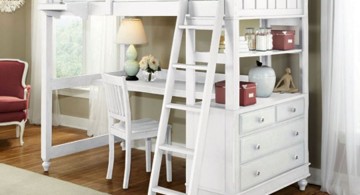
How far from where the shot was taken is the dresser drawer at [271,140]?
4.30 meters

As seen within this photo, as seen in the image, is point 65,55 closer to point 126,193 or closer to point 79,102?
point 79,102

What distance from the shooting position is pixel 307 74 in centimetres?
493

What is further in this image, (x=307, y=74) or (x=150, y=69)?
(x=150, y=69)

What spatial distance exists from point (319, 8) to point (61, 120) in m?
4.00

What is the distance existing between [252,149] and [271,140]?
289 millimetres

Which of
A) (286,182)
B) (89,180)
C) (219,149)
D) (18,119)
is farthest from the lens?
(18,119)

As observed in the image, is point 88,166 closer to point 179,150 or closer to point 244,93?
point 179,150

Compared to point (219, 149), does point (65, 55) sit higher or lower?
higher

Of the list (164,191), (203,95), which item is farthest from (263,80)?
(164,191)

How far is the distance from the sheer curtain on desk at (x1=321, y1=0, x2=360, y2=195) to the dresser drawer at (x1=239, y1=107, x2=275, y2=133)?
617 millimetres

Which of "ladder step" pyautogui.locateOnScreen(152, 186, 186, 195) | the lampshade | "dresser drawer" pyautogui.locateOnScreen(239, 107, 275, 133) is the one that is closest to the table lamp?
the lampshade

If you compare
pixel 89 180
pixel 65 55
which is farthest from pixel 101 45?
pixel 89 180

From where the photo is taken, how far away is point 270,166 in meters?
4.58

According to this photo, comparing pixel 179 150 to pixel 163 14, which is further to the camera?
pixel 163 14
